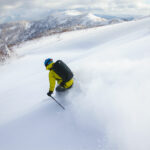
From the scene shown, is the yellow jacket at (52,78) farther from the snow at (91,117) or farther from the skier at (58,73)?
the snow at (91,117)

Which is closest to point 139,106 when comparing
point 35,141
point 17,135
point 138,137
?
point 138,137

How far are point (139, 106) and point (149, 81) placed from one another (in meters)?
1.18

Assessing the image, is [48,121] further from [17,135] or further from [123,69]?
[123,69]

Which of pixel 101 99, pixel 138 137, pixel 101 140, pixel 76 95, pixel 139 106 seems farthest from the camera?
pixel 76 95

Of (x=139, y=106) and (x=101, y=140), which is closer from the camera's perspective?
(x=101, y=140)

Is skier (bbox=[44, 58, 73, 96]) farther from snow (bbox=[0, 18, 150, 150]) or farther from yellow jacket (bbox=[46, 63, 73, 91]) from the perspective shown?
snow (bbox=[0, 18, 150, 150])

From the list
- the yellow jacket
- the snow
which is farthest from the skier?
the snow

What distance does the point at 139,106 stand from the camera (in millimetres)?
3939

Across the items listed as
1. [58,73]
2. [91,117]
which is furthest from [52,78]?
[91,117]

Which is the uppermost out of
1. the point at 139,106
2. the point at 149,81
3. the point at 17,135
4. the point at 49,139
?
the point at 149,81

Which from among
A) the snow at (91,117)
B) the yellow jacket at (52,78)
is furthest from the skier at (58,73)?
the snow at (91,117)

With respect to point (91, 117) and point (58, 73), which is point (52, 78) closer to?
point (58, 73)

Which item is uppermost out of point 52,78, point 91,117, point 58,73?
point 58,73

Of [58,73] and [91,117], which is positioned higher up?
[58,73]
